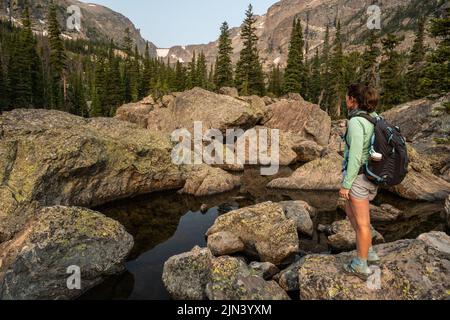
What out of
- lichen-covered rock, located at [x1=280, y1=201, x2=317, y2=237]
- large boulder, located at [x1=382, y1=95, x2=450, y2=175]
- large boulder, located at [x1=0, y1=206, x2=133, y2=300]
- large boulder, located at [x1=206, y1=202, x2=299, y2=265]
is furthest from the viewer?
large boulder, located at [x1=382, y1=95, x2=450, y2=175]

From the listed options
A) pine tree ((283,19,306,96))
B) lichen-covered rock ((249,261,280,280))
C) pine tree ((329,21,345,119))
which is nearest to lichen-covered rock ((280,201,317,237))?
lichen-covered rock ((249,261,280,280))

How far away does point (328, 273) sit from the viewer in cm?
768

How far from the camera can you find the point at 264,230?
38.1ft

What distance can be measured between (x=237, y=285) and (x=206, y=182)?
12.9 metres

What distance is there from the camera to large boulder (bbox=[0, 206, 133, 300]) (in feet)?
27.5

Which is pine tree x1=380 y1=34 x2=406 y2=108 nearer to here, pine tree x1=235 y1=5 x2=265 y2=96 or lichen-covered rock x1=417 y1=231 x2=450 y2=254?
pine tree x1=235 y1=5 x2=265 y2=96

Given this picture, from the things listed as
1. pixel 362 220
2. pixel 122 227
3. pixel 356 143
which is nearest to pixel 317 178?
pixel 122 227

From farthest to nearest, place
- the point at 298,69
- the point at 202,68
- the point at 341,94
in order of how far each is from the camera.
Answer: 1. the point at 202,68
2. the point at 341,94
3. the point at 298,69

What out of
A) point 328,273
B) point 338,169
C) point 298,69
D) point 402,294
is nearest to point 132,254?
point 328,273

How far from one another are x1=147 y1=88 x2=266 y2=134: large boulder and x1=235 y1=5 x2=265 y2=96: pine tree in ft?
72.5

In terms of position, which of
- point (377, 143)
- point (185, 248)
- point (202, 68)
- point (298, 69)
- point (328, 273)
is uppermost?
point (202, 68)

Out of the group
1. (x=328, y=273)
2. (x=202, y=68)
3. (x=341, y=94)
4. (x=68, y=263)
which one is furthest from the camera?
(x=202, y=68)
